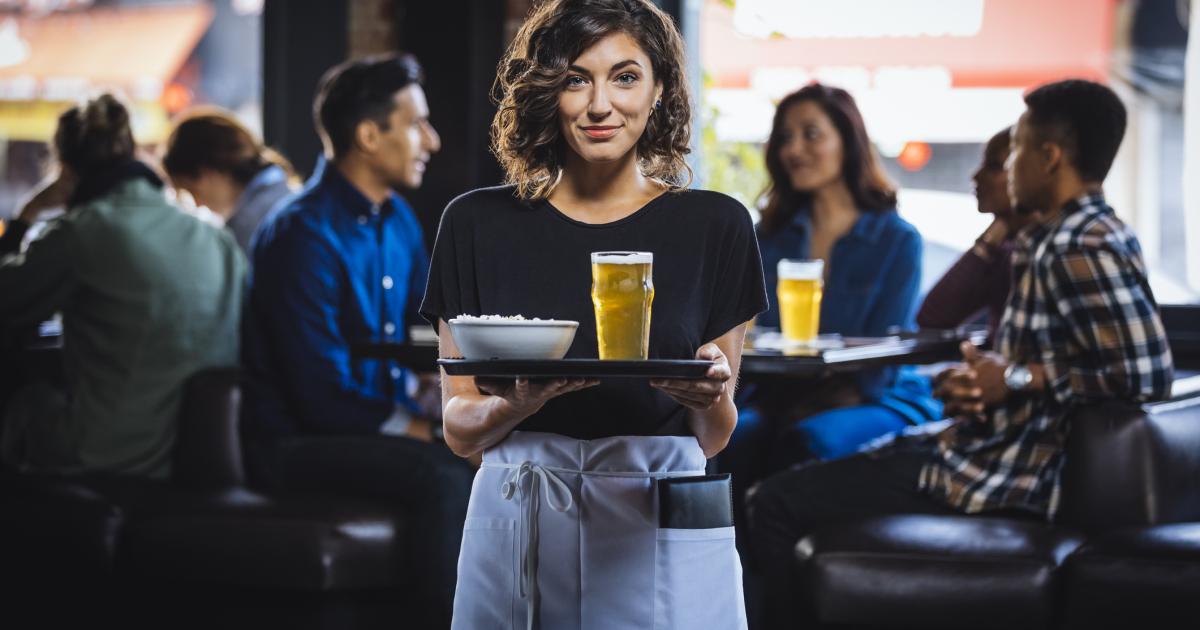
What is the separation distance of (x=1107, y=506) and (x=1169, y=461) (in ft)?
0.52

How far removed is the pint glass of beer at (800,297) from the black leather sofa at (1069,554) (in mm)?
498

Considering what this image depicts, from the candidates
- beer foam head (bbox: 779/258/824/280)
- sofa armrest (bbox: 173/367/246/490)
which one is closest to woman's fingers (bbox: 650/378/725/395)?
beer foam head (bbox: 779/258/824/280)

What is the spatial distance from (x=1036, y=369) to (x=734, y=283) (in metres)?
1.36

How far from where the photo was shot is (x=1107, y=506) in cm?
272

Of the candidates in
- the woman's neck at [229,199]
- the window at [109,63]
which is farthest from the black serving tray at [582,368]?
the window at [109,63]

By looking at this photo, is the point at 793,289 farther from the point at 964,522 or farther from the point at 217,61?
the point at 217,61

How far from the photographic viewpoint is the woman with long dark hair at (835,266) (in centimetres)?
354

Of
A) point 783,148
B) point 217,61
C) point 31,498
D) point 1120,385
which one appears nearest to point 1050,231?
point 1120,385

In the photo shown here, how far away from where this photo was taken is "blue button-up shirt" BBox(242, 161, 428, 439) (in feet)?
11.0

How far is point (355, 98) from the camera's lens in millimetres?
3658

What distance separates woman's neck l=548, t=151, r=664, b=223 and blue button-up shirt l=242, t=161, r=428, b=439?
70.7 inches

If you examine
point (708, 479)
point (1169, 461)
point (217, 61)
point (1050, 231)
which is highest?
point (217, 61)

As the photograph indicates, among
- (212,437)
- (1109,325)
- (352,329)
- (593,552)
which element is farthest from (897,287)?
(593,552)

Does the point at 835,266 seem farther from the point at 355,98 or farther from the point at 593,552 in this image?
the point at 593,552
